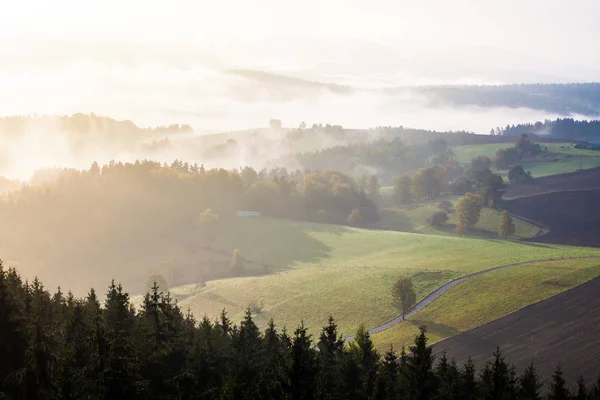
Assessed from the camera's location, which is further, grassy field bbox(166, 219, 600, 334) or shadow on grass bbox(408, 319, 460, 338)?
grassy field bbox(166, 219, 600, 334)

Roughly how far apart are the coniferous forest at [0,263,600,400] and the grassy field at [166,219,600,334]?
2171 inches

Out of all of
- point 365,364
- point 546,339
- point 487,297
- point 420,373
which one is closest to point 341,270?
point 487,297

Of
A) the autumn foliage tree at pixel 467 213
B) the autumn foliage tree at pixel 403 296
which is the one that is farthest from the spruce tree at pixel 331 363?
the autumn foliage tree at pixel 467 213

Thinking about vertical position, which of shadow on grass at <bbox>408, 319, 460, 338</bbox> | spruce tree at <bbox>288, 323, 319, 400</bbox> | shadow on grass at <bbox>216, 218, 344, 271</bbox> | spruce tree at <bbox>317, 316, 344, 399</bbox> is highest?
spruce tree at <bbox>288, 323, 319, 400</bbox>

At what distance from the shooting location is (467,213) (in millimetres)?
193250

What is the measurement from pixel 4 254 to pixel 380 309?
5091 inches

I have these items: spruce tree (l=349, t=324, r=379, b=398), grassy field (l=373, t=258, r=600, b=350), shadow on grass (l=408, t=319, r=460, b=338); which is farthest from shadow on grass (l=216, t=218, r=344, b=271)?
spruce tree (l=349, t=324, r=379, b=398)

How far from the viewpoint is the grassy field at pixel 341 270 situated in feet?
383

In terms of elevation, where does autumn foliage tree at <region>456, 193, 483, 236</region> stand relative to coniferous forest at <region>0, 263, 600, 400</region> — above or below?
below

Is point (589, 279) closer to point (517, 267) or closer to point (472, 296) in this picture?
point (517, 267)

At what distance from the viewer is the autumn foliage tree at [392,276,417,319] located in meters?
110

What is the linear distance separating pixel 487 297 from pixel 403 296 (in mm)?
14507

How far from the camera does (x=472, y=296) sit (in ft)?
364

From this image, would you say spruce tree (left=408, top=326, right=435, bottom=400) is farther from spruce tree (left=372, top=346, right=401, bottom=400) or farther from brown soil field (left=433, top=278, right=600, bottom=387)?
brown soil field (left=433, top=278, right=600, bottom=387)
